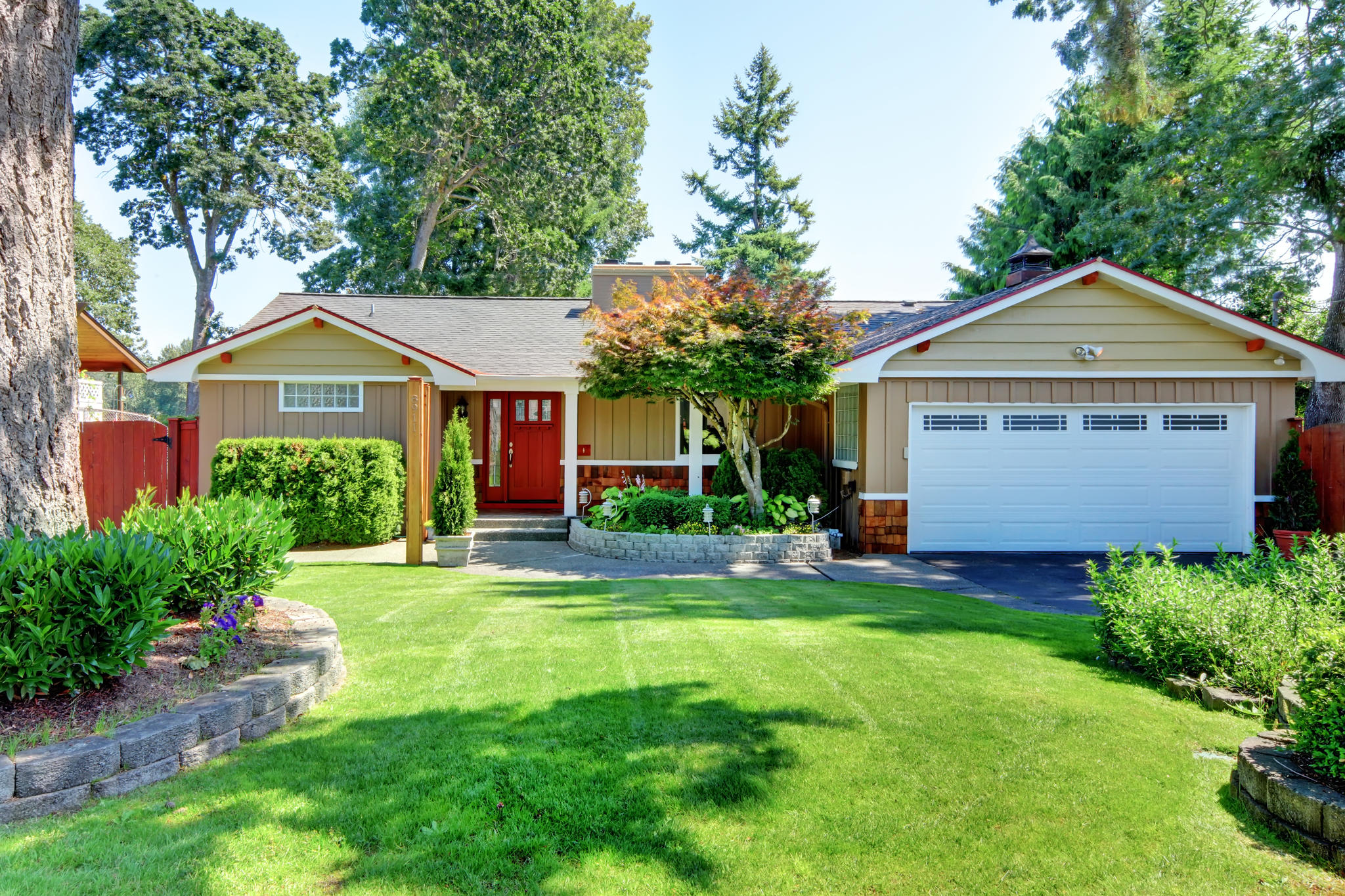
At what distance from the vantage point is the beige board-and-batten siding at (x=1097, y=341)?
11.0 m

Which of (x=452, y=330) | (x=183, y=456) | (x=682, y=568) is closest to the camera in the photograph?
(x=682, y=568)

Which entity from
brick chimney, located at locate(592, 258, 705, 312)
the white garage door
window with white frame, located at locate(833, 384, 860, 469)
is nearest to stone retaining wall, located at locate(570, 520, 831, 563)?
window with white frame, located at locate(833, 384, 860, 469)

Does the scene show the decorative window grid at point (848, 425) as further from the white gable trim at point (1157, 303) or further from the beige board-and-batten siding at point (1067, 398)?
the white gable trim at point (1157, 303)

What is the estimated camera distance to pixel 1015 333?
11094 mm

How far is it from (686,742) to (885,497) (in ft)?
25.7

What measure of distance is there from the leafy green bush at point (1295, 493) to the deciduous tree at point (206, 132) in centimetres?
2786

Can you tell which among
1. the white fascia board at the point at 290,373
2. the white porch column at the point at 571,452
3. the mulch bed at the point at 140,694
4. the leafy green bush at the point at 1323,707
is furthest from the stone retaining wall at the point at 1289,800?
the white fascia board at the point at 290,373

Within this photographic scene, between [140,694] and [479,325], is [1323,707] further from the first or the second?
[479,325]

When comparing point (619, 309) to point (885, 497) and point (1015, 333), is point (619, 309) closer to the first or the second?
point (885, 497)

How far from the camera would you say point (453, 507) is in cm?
979

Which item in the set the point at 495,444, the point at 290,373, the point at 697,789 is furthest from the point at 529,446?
the point at 697,789

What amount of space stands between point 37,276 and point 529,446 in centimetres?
970

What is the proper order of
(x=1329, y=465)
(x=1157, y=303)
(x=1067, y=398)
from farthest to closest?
(x=1067, y=398) < (x=1157, y=303) < (x=1329, y=465)

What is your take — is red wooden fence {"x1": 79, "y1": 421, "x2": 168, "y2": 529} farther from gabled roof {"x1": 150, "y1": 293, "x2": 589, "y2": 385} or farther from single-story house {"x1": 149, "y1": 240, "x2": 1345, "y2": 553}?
single-story house {"x1": 149, "y1": 240, "x2": 1345, "y2": 553}
